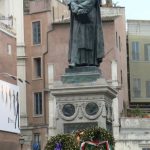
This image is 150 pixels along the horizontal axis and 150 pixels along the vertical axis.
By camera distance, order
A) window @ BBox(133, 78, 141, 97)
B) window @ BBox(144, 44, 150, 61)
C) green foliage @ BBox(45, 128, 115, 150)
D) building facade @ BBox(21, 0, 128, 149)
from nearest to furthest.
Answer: green foliage @ BBox(45, 128, 115, 150) → building facade @ BBox(21, 0, 128, 149) → window @ BBox(133, 78, 141, 97) → window @ BBox(144, 44, 150, 61)

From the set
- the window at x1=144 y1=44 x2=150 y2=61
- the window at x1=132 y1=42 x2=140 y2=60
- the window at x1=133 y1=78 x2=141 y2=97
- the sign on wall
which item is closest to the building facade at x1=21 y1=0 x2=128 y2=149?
the sign on wall

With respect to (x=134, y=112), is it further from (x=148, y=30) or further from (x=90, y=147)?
(x=90, y=147)

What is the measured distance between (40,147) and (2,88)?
5.66m

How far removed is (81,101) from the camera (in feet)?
66.5

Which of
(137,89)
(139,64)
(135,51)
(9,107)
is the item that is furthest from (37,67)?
(139,64)

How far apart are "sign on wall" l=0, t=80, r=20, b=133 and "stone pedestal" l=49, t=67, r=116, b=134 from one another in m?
47.4

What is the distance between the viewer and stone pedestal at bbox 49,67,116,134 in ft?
66.1

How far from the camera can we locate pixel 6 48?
69.3 meters

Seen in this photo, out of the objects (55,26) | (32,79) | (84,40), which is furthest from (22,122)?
(84,40)

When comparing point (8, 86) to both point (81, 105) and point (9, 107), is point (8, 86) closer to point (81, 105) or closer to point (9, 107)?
point (9, 107)

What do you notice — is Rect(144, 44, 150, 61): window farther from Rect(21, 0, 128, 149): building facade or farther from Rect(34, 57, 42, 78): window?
Rect(34, 57, 42, 78): window

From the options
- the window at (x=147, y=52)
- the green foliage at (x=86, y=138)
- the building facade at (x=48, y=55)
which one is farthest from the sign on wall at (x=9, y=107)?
the green foliage at (x=86, y=138)

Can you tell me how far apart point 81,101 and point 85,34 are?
1765mm

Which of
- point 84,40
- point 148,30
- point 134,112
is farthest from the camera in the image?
point 148,30
